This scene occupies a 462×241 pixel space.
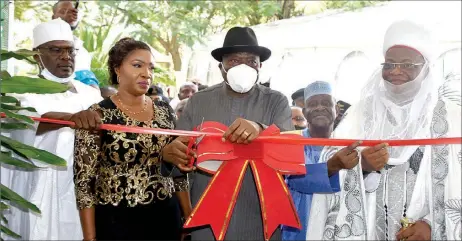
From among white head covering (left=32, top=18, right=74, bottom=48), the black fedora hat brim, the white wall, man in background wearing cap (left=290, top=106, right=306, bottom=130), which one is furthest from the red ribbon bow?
the white wall

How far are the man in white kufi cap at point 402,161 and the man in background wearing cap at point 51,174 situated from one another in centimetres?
184

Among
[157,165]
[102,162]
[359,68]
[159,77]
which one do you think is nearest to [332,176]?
[157,165]

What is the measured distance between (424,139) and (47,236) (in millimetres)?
2674

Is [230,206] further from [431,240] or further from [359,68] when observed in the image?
[359,68]

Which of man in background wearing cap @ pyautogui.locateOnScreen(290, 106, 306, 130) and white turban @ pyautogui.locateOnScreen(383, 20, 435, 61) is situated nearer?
white turban @ pyautogui.locateOnScreen(383, 20, 435, 61)

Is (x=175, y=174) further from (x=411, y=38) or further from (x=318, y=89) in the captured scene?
(x=411, y=38)

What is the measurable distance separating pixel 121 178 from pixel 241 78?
2.78 ft

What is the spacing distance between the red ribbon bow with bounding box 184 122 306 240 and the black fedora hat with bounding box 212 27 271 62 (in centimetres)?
46

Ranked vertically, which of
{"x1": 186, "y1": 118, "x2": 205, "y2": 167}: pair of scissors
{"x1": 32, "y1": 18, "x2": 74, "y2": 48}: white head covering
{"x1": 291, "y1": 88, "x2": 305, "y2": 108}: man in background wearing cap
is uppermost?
{"x1": 32, "y1": 18, "x2": 74, "y2": 48}: white head covering

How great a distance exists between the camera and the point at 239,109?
3.29 metres

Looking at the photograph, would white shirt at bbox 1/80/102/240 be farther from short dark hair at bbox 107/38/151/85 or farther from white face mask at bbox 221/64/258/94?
white face mask at bbox 221/64/258/94

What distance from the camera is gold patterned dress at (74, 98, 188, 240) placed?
10.7 ft

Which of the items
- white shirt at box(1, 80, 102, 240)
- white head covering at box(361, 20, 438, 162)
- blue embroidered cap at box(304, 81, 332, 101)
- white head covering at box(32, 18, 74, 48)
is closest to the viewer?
white head covering at box(361, 20, 438, 162)

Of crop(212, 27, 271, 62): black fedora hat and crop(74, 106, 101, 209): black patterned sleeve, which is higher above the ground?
crop(212, 27, 271, 62): black fedora hat
